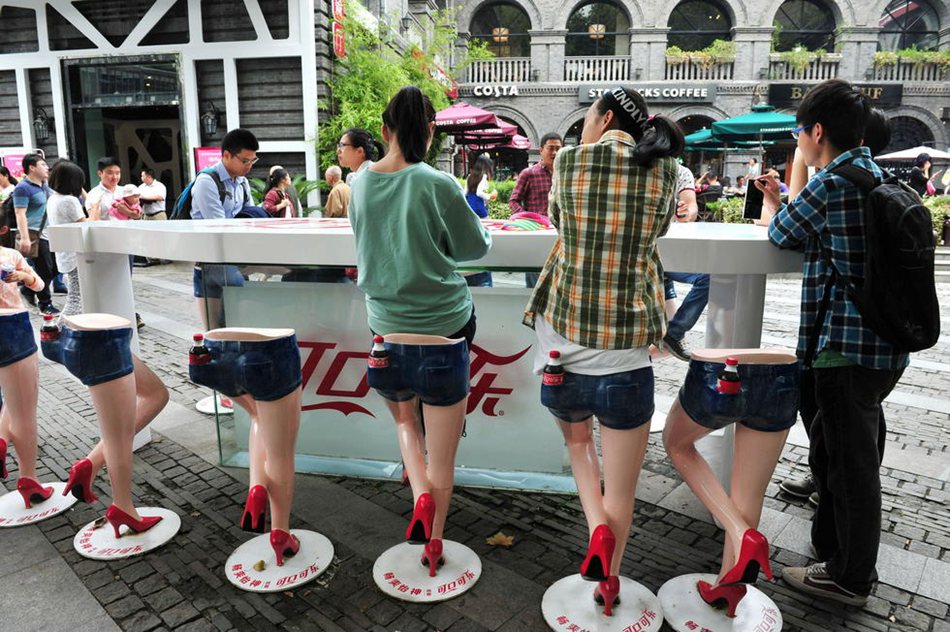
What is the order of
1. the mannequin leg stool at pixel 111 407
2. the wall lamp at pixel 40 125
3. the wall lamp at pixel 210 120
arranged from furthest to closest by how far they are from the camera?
the wall lamp at pixel 40 125
the wall lamp at pixel 210 120
the mannequin leg stool at pixel 111 407

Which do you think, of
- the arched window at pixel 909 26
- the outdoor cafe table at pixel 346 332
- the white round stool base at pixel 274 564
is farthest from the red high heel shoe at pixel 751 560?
the arched window at pixel 909 26

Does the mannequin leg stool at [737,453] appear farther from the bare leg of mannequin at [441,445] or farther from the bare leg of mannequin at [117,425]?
the bare leg of mannequin at [117,425]

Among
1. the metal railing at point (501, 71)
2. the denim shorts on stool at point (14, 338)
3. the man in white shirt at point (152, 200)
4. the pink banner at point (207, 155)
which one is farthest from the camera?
the metal railing at point (501, 71)

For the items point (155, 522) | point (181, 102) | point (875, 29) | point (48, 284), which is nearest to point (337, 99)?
point (181, 102)

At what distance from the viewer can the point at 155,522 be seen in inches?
115

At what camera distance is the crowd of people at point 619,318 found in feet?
6.81

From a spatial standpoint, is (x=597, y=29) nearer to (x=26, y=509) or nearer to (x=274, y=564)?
(x=26, y=509)

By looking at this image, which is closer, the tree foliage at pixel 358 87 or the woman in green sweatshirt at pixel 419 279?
the woman in green sweatshirt at pixel 419 279

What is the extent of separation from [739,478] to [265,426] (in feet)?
5.50

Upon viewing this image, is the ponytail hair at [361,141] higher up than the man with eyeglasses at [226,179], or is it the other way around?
the ponytail hair at [361,141]

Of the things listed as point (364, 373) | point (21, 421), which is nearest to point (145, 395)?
point (21, 421)

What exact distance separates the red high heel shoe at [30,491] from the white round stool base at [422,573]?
1.72 m

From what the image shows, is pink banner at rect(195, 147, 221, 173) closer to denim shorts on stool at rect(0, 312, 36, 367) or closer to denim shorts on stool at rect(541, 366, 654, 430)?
denim shorts on stool at rect(0, 312, 36, 367)

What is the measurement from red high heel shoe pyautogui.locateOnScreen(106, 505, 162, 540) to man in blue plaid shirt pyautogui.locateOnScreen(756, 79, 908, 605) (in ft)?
8.76
